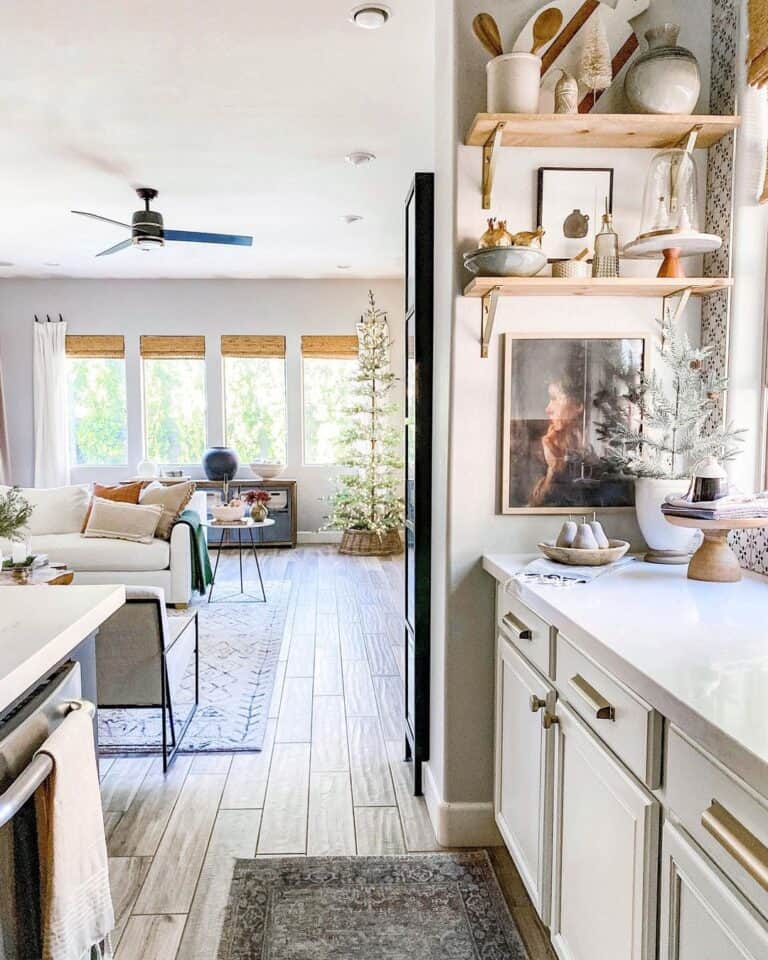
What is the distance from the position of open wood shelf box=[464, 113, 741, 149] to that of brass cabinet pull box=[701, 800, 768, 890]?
1704mm

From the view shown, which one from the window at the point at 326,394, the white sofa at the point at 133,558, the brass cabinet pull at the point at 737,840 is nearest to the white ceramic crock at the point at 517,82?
the brass cabinet pull at the point at 737,840

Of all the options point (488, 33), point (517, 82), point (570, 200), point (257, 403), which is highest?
point (488, 33)

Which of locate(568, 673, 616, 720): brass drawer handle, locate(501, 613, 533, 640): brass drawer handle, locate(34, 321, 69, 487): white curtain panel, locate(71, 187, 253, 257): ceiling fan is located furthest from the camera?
locate(34, 321, 69, 487): white curtain panel

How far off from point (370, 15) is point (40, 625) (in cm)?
261

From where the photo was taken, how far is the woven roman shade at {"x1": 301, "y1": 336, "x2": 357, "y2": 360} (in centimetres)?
809

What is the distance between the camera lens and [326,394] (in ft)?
→ 27.0

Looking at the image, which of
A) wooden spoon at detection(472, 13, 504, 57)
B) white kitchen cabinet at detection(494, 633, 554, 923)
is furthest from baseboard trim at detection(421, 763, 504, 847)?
wooden spoon at detection(472, 13, 504, 57)

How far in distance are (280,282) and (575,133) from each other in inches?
253

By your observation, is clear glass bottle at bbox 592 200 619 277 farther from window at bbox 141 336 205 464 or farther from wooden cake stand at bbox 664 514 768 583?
window at bbox 141 336 205 464

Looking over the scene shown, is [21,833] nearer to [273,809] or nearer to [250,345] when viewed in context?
[273,809]

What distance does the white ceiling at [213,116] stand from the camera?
2.86m

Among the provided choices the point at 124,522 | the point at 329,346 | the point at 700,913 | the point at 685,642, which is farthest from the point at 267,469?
the point at 700,913

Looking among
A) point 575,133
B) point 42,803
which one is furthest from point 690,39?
point 42,803

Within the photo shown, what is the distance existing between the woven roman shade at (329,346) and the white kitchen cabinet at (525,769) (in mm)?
6368
